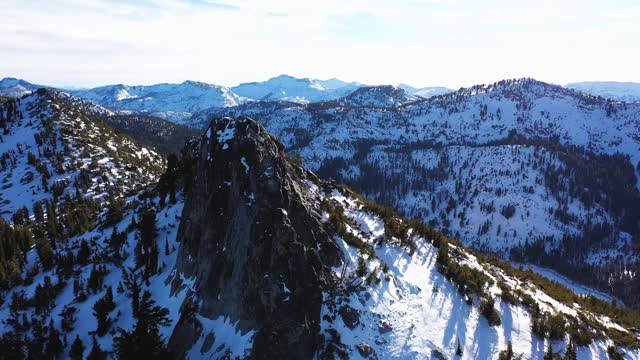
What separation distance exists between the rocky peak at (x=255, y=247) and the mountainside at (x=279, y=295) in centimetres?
13

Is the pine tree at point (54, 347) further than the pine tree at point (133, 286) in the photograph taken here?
No

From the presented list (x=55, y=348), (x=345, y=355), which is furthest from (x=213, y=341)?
(x=55, y=348)

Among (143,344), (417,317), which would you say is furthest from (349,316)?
(143,344)

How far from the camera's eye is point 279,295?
108 ft

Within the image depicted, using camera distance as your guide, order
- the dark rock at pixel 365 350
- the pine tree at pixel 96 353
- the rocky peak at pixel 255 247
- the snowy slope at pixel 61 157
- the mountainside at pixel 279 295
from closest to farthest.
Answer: the dark rock at pixel 365 350
the rocky peak at pixel 255 247
the mountainside at pixel 279 295
the pine tree at pixel 96 353
the snowy slope at pixel 61 157

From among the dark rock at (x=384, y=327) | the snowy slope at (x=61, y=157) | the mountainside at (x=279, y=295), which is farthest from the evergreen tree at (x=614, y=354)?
the snowy slope at (x=61, y=157)

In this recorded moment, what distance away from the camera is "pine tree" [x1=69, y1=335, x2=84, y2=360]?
38.9 metres

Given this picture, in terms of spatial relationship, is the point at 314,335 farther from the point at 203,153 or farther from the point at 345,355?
the point at 203,153

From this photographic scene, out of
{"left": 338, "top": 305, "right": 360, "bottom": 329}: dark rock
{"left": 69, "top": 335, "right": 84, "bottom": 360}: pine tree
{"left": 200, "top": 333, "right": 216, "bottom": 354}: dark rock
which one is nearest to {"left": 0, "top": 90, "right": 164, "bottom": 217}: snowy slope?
{"left": 69, "top": 335, "right": 84, "bottom": 360}: pine tree

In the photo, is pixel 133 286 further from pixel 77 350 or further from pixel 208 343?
pixel 208 343

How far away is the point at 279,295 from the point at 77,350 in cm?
2421

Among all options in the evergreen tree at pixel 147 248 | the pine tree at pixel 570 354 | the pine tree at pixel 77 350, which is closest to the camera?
the pine tree at pixel 570 354

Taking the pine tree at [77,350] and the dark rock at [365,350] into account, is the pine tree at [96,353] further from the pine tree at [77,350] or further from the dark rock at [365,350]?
the dark rock at [365,350]

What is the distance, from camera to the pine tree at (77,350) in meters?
38.9
